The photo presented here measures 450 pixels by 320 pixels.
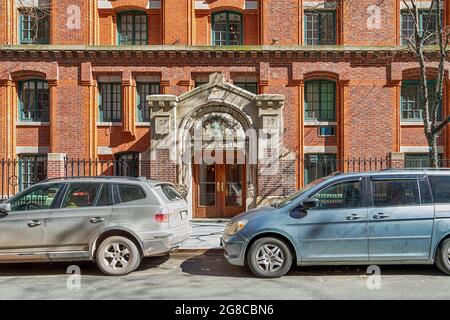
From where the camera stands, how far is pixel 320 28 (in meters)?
17.1

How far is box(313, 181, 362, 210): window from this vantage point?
6.75 m

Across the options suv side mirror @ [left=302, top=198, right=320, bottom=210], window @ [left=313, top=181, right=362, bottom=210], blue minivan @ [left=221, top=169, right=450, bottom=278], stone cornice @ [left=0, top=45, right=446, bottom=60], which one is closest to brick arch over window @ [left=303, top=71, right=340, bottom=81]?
stone cornice @ [left=0, top=45, right=446, bottom=60]

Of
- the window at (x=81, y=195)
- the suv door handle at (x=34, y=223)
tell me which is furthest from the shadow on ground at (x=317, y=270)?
the suv door handle at (x=34, y=223)

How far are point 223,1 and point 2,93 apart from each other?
1129 cm

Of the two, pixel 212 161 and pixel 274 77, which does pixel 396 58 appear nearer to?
pixel 274 77

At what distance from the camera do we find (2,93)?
1662 centimetres

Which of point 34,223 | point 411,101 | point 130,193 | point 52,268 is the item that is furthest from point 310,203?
point 411,101

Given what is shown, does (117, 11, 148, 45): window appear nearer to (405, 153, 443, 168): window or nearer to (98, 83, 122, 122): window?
(98, 83, 122, 122): window

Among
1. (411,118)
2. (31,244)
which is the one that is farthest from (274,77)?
(31,244)

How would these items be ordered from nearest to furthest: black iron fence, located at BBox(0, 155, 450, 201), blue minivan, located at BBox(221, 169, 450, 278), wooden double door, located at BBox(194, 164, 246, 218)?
blue minivan, located at BBox(221, 169, 450, 278) < wooden double door, located at BBox(194, 164, 246, 218) < black iron fence, located at BBox(0, 155, 450, 201)

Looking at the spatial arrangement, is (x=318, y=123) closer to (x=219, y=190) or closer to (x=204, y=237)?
(x=219, y=190)

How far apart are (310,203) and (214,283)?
229cm

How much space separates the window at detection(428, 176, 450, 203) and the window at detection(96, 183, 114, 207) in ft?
20.5
